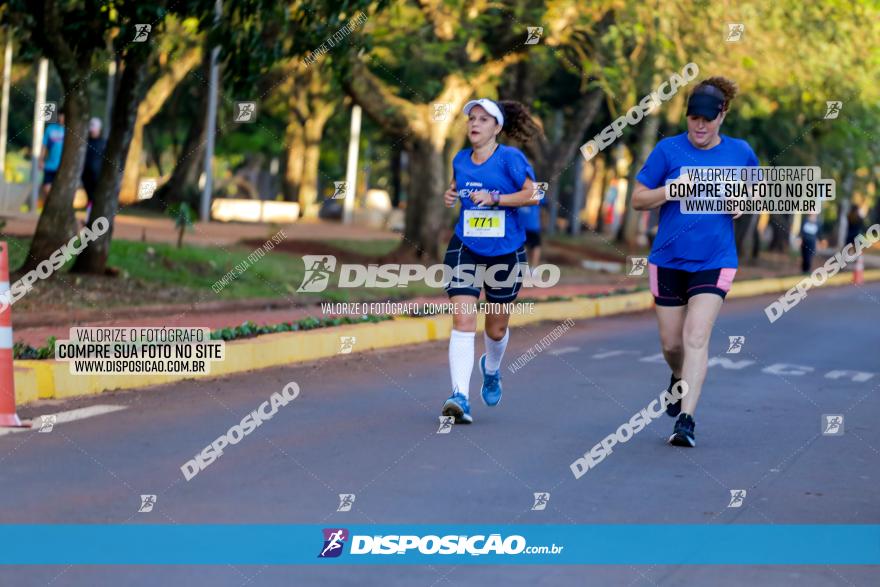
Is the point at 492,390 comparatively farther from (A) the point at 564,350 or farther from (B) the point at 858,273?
(B) the point at 858,273

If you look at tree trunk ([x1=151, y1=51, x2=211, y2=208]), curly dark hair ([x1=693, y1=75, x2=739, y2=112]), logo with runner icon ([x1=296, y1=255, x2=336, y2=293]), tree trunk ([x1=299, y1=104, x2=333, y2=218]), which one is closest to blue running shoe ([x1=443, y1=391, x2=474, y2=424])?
curly dark hair ([x1=693, y1=75, x2=739, y2=112])

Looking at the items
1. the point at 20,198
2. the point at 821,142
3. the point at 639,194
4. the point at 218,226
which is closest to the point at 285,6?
the point at 639,194

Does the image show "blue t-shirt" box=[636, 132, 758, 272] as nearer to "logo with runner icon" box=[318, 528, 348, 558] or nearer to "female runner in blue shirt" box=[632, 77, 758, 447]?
"female runner in blue shirt" box=[632, 77, 758, 447]

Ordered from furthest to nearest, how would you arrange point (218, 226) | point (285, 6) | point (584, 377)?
1. point (218, 226)
2. point (285, 6)
3. point (584, 377)

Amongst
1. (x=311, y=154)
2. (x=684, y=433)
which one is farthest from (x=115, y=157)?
(x=311, y=154)

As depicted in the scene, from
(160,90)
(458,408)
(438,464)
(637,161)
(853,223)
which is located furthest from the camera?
(853,223)

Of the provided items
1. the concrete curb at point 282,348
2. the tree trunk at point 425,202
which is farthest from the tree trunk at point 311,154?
the concrete curb at point 282,348

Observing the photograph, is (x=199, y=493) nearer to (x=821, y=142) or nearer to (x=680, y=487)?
(x=680, y=487)

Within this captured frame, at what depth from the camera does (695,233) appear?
8.95 meters

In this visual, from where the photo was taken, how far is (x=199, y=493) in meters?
7.07

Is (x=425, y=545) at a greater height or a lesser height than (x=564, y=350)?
greater

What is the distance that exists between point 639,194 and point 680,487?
2.00 m

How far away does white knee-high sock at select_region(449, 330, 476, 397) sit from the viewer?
9.56 meters

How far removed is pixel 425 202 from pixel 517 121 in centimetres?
1477
